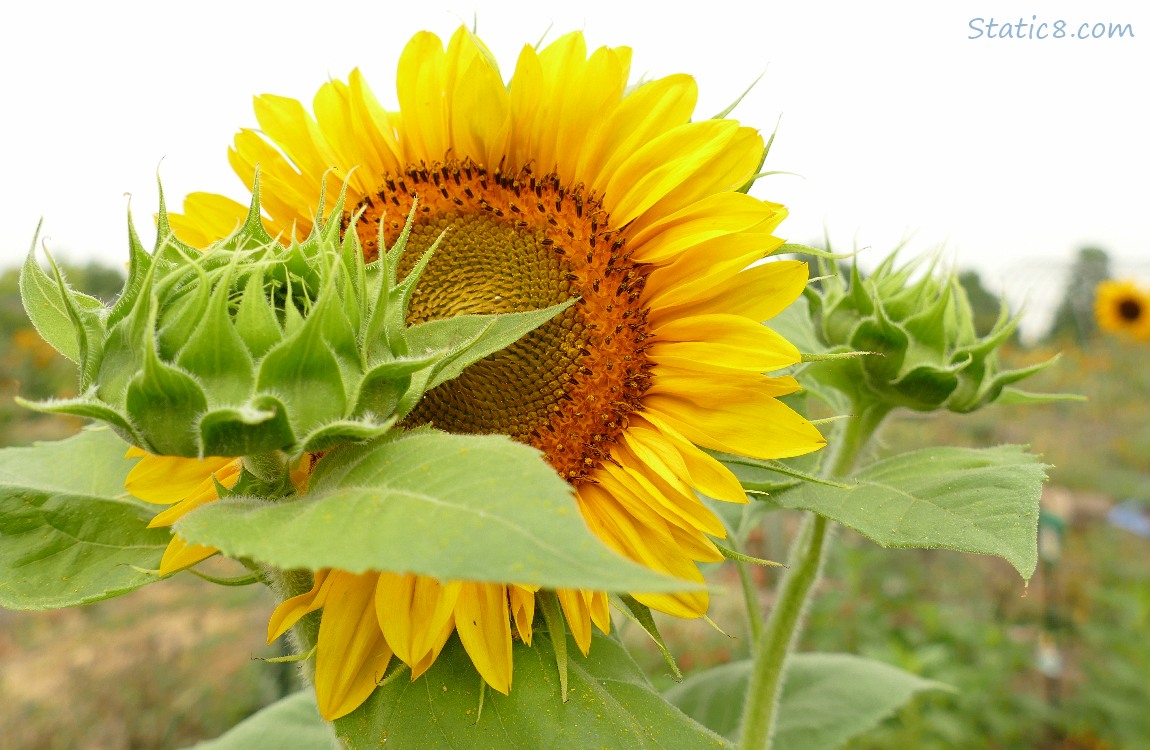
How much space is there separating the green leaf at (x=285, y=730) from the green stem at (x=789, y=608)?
23.2 inches

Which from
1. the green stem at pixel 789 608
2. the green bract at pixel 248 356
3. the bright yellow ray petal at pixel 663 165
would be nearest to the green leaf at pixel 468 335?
the green bract at pixel 248 356

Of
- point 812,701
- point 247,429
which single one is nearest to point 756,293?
point 247,429

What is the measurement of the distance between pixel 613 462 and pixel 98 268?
9511mm

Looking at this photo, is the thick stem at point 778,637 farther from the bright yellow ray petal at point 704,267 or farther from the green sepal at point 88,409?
the green sepal at point 88,409

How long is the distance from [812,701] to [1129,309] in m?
6.37

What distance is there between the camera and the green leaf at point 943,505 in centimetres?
84

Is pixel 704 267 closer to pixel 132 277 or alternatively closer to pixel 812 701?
pixel 132 277

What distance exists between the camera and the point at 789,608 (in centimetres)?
127

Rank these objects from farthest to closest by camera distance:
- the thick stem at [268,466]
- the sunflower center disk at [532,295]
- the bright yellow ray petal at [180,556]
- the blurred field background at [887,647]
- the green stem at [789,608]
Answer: the blurred field background at [887,647] → the green stem at [789,608] → the sunflower center disk at [532,295] → the bright yellow ray petal at [180,556] → the thick stem at [268,466]

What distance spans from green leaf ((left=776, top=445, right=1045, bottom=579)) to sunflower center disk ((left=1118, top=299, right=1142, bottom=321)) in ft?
21.5

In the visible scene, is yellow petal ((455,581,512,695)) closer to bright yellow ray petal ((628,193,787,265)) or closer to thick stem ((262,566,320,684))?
thick stem ((262,566,320,684))

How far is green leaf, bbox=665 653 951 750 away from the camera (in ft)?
4.82

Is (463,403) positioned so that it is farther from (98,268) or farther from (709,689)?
(98,268)

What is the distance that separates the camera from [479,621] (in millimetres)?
835
